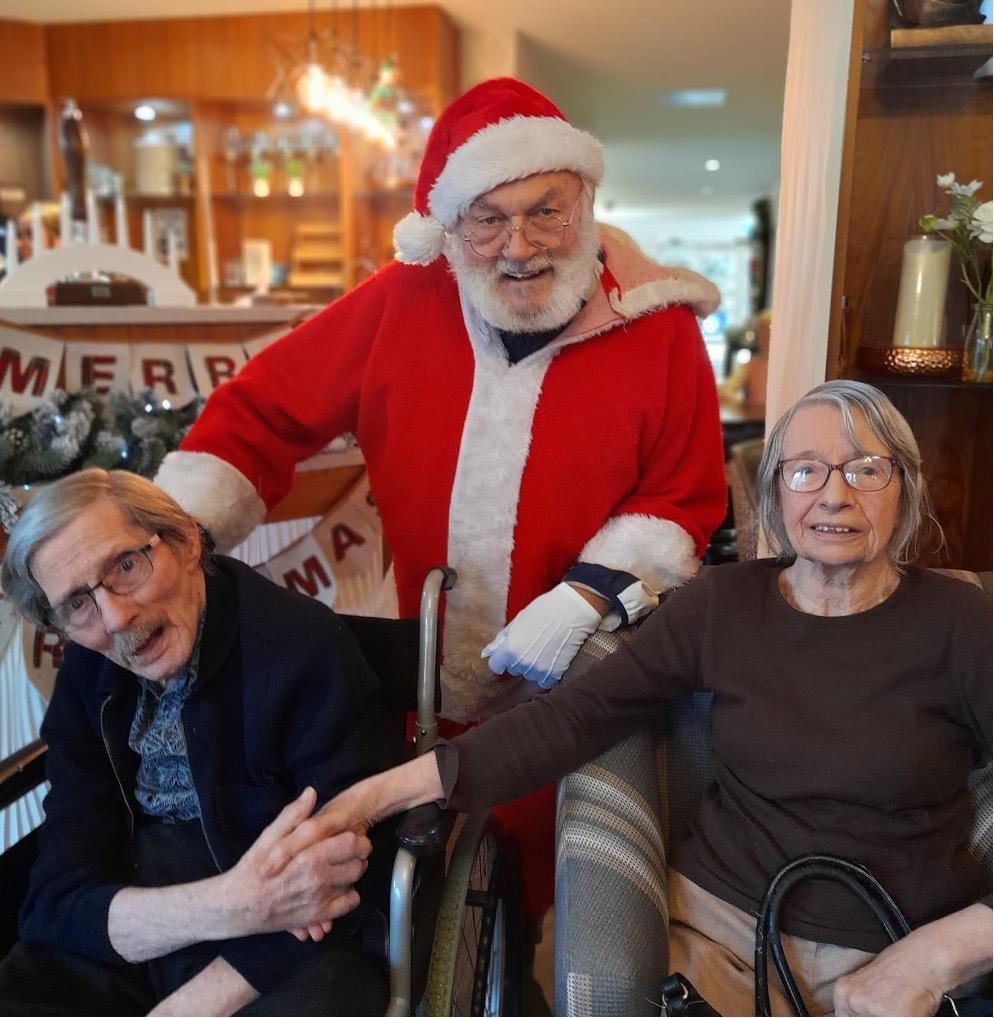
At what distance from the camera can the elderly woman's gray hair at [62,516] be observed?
3.85 ft

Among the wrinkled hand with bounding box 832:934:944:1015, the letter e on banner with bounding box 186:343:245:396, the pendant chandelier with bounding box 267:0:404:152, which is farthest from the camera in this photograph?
the pendant chandelier with bounding box 267:0:404:152

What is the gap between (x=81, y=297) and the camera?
246 cm

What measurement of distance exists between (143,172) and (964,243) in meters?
5.29

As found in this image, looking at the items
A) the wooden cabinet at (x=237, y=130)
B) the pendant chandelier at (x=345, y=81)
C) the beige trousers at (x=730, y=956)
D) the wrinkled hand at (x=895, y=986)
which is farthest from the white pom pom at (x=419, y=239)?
the wooden cabinet at (x=237, y=130)

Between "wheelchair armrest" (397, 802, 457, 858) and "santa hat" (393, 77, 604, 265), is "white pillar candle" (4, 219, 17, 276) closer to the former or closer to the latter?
"santa hat" (393, 77, 604, 265)

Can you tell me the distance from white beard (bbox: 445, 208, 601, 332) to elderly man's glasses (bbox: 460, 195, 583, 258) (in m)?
0.02

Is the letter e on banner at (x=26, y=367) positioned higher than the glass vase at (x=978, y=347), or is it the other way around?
the glass vase at (x=978, y=347)

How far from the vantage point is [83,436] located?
1.94 metres

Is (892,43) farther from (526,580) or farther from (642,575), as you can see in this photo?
(526,580)

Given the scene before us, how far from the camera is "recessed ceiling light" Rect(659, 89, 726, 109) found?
6.60 meters

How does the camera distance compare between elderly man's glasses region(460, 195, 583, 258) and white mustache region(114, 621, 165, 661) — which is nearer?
white mustache region(114, 621, 165, 661)

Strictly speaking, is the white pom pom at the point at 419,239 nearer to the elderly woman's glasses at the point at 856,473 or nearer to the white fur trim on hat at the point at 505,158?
the white fur trim on hat at the point at 505,158

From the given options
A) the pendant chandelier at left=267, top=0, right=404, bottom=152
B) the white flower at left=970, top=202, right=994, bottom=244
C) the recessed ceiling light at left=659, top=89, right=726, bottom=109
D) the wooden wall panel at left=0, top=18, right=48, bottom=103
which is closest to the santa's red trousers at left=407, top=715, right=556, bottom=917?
the white flower at left=970, top=202, right=994, bottom=244

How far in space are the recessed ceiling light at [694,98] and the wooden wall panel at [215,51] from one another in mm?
1968
